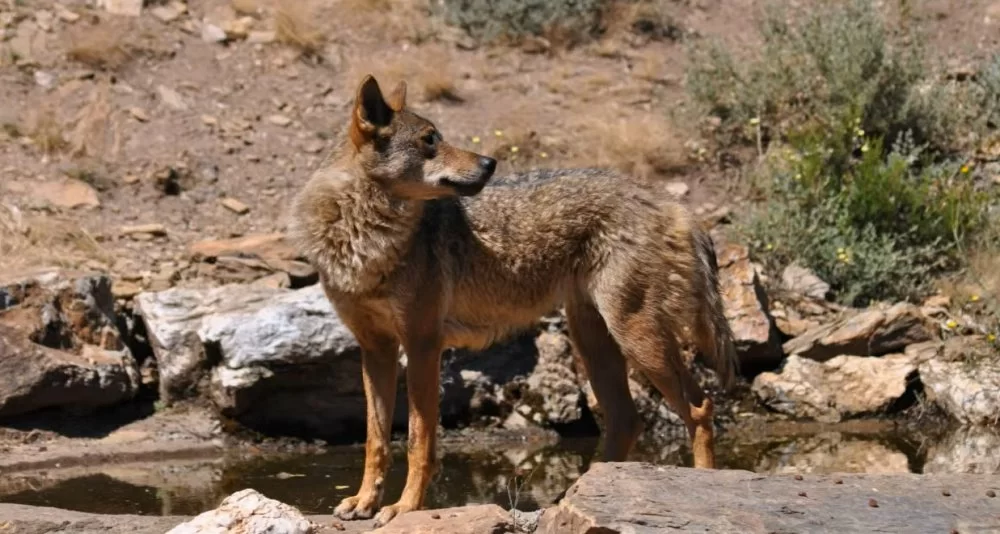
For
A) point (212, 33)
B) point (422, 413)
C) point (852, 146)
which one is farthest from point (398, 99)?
point (212, 33)

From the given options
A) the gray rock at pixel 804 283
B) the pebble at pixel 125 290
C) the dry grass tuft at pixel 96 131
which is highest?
the dry grass tuft at pixel 96 131

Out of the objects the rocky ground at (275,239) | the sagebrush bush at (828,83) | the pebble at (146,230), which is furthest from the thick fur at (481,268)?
the sagebrush bush at (828,83)

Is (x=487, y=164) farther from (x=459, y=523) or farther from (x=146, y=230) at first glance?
(x=146, y=230)

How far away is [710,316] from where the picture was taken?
315 inches

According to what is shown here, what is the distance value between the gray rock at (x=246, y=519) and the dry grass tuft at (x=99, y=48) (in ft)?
32.4

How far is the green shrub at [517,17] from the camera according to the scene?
656 inches

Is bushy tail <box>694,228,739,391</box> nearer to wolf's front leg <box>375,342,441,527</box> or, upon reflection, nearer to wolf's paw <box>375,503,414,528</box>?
wolf's front leg <box>375,342,441,527</box>

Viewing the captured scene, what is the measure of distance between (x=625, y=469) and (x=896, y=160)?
26.2ft

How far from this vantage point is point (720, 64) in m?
15.1

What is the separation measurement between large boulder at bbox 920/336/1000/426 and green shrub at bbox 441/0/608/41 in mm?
7179

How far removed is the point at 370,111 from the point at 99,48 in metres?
8.52

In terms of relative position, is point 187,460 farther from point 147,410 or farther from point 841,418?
point 841,418

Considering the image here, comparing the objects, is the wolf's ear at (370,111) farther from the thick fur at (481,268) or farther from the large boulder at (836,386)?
the large boulder at (836,386)

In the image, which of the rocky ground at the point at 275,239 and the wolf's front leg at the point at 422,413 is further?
the rocky ground at the point at 275,239
